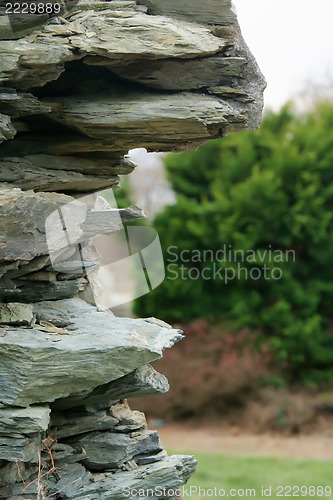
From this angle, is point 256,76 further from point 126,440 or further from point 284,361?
point 284,361

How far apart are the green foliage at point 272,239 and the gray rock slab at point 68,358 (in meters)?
8.42

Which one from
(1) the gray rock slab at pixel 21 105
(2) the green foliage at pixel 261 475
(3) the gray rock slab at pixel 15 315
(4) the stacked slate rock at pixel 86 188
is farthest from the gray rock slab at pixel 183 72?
(2) the green foliage at pixel 261 475

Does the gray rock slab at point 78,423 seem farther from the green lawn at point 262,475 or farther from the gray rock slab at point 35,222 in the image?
the green lawn at point 262,475

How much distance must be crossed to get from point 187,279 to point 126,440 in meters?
9.15

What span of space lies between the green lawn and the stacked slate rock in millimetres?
5026

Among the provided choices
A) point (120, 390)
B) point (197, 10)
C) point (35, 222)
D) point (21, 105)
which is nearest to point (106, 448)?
point (120, 390)

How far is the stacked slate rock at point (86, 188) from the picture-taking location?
4.15 meters

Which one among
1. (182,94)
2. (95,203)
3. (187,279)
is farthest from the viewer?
(187,279)

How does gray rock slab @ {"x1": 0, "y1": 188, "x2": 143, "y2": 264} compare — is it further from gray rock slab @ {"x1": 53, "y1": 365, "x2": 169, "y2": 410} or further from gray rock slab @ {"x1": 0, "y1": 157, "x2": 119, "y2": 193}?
gray rock slab @ {"x1": 53, "y1": 365, "x2": 169, "y2": 410}

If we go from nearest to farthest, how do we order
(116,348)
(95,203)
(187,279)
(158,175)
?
(116,348) < (95,203) < (187,279) < (158,175)

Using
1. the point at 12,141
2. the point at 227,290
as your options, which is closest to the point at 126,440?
the point at 12,141

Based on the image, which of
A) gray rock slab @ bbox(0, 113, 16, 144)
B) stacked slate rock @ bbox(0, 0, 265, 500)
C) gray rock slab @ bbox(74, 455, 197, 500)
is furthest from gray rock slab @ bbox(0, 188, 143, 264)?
gray rock slab @ bbox(74, 455, 197, 500)

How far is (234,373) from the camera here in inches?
515

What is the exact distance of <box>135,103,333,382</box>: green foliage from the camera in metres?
13.1
